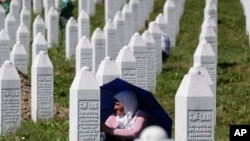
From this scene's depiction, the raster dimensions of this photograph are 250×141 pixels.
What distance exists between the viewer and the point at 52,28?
77.2ft

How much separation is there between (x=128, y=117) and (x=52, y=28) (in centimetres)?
1255

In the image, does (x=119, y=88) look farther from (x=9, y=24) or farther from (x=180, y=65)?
(x=9, y=24)

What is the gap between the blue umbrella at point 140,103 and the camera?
1120 cm

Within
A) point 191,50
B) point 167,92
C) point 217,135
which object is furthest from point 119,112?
point 191,50

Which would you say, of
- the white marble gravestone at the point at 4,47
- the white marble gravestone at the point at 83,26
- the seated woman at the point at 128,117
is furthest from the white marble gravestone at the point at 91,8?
the seated woman at the point at 128,117

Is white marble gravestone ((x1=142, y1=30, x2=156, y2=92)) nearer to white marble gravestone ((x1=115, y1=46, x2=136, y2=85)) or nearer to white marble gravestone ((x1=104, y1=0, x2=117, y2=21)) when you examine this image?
white marble gravestone ((x1=115, y1=46, x2=136, y2=85))

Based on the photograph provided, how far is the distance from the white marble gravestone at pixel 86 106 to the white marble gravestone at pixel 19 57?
6453 mm

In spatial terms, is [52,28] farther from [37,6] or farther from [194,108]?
[194,108]

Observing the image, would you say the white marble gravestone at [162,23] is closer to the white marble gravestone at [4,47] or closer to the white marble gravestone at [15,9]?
the white marble gravestone at [4,47]

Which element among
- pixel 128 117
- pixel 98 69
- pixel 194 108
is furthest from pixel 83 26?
pixel 194 108

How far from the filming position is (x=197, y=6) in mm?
26938

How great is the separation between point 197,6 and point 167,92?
10.3 m

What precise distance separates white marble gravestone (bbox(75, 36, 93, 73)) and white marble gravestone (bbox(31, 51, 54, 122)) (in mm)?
2663

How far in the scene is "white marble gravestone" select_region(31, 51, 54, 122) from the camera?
14.5 m
